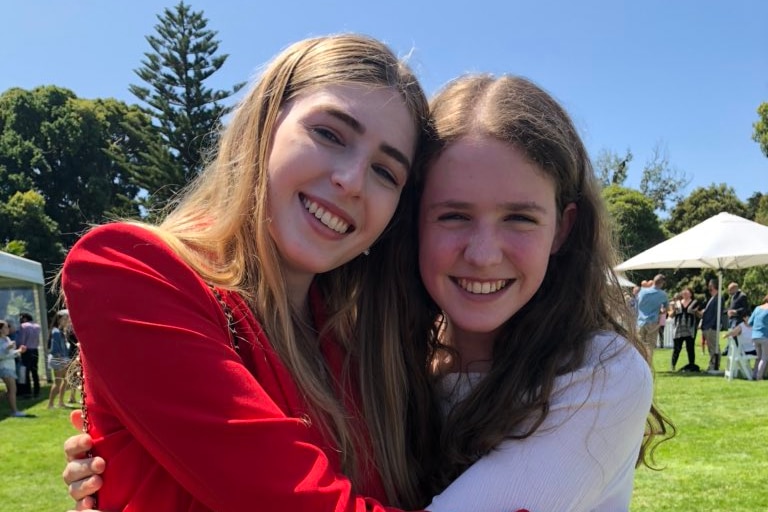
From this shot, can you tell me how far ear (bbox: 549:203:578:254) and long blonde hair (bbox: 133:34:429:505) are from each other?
Answer: 471 mm

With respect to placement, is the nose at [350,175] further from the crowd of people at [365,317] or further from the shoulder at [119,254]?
the shoulder at [119,254]

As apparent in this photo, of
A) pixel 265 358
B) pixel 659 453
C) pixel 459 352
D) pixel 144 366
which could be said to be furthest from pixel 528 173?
pixel 659 453

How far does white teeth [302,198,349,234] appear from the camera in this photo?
67.6 inches

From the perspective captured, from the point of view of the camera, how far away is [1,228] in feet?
102

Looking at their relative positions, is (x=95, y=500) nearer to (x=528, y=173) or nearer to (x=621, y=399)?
(x=621, y=399)

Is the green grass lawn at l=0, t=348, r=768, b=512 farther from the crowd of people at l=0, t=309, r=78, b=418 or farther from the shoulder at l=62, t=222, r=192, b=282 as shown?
the shoulder at l=62, t=222, r=192, b=282

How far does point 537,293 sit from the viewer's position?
211cm

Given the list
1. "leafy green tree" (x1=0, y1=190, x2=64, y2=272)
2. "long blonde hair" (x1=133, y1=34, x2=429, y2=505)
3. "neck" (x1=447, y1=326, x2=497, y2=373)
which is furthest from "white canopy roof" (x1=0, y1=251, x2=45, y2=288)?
"leafy green tree" (x1=0, y1=190, x2=64, y2=272)

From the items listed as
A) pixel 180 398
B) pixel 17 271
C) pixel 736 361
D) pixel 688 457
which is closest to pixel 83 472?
pixel 180 398

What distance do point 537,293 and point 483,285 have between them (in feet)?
0.96

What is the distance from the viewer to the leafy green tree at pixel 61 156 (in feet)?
114

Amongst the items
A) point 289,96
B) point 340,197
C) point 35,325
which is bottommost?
point 35,325

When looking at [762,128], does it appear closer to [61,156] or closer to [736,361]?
[736,361]

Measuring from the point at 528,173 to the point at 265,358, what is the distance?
0.88 m
